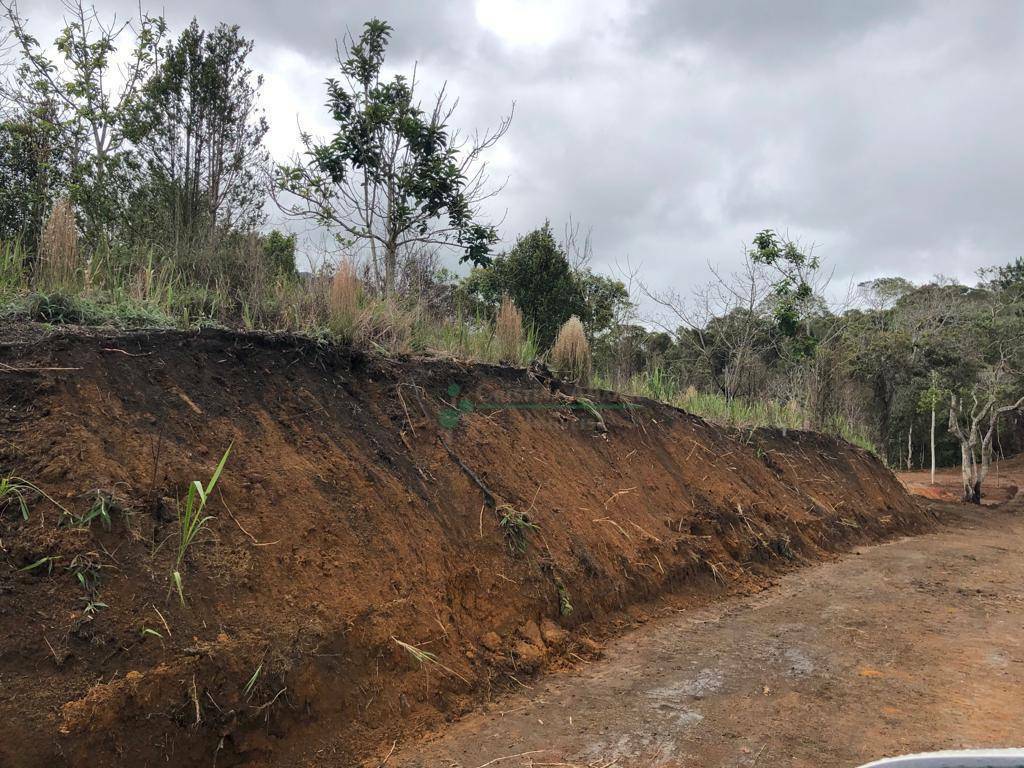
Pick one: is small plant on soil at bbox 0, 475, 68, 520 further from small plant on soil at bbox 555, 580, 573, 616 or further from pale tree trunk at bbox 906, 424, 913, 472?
pale tree trunk at bbox 906, 424, 913, 472

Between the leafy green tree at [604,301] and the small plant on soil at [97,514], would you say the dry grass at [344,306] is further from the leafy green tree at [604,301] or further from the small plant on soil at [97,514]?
the leafy green tree at [604,301]

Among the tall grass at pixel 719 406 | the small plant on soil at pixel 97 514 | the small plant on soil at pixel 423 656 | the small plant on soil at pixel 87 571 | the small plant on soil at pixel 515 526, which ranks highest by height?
the tall grass at pixel 719 406

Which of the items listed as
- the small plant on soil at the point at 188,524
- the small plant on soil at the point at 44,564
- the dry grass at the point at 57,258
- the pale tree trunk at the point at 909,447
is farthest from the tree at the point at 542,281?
the pale tree trunk at the point at 909,447

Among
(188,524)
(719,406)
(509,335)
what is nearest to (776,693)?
(188,524)

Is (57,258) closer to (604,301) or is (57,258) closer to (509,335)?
(509,335)

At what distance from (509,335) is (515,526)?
2.84 metres

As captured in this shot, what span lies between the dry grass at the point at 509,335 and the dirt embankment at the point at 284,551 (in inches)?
22.4

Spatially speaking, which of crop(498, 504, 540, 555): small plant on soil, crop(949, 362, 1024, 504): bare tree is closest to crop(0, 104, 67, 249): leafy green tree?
crop(498, 504, 540, 555): small plant on soil

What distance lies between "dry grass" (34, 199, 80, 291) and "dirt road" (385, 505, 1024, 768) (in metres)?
3.85

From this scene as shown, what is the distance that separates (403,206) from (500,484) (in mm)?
5098

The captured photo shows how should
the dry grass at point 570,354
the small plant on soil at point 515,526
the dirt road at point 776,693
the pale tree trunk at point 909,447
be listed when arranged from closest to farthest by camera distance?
the dirt road at point 776,693
the small plant on soil at point 515,526
the dry grass at point 570,354
the pale tree trunk at point 909,447

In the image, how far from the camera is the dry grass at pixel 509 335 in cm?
748

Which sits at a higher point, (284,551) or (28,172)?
(28,172)

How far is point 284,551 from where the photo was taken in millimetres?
3824
